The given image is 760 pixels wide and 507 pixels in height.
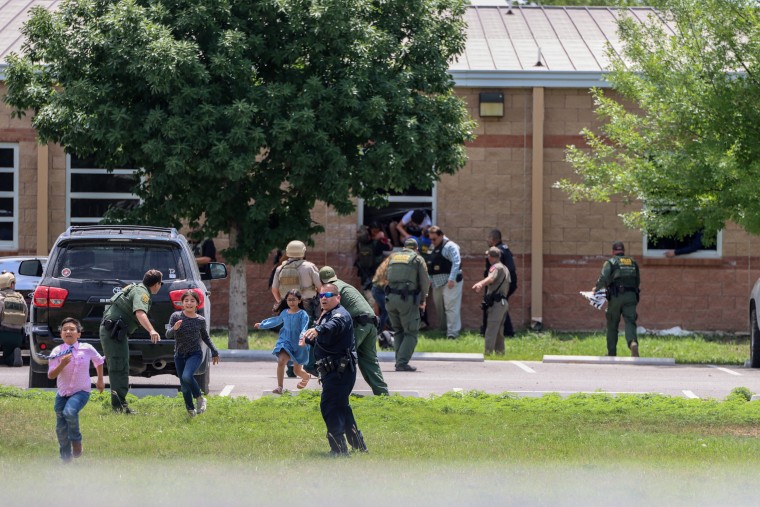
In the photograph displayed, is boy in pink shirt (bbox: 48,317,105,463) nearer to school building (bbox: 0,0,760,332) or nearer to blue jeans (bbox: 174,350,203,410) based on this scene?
blue jeans (bbox: 174,350,203,410)

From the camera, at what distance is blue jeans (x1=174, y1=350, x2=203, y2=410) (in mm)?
11852

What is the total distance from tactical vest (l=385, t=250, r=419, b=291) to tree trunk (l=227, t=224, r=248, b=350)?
13.7 feet

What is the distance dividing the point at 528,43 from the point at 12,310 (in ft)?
46.0

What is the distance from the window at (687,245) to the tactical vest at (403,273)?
371 inches

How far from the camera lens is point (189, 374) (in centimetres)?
1182

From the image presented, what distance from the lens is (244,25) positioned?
19625 mm

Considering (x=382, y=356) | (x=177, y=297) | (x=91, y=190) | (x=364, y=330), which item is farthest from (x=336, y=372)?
(x=91, y=190)

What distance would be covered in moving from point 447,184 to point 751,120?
726 centimetres

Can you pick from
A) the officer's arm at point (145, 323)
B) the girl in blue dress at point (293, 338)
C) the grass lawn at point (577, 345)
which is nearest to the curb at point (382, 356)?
the grass lawn at point (577, 345)

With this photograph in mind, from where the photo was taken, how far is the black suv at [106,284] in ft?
43.8

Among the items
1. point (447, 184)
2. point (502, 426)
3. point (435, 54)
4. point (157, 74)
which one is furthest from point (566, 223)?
point (502, 426)

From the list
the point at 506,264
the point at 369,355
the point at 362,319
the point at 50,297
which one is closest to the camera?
the point at 362,319

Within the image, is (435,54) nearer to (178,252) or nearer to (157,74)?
(157,74)

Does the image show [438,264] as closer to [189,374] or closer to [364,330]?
[364,330]
